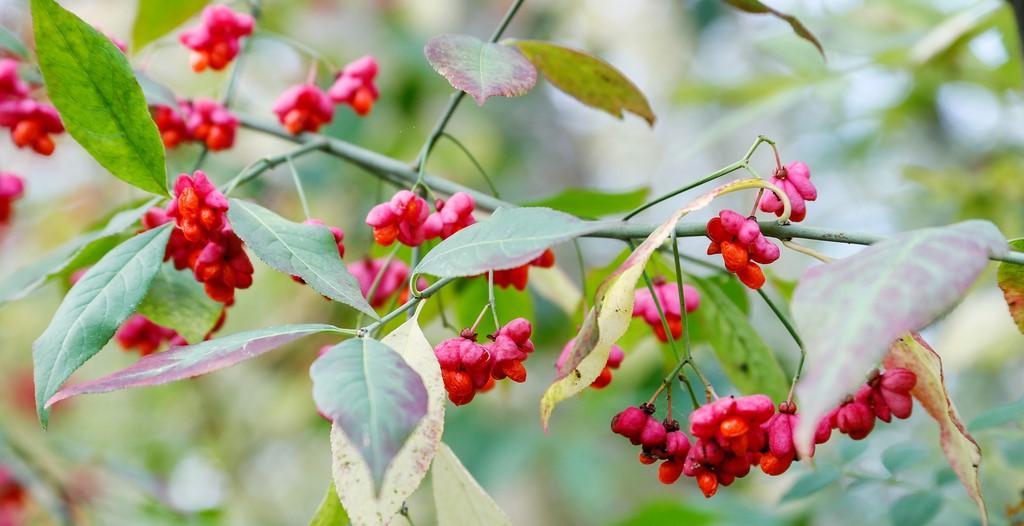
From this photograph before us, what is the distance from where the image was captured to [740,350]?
97cm

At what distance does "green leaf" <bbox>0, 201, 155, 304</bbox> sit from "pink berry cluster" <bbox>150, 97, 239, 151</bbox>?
108 mm

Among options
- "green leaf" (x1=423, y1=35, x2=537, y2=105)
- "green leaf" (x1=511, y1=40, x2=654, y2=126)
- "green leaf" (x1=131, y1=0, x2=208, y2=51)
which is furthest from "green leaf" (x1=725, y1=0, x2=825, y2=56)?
"green leaf" (x1=131, y1=0, x2=208, y2=51)

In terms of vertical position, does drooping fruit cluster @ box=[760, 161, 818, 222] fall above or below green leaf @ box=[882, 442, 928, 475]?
above

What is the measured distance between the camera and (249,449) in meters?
2.89

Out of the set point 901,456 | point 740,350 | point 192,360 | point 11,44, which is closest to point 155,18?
point 11,44

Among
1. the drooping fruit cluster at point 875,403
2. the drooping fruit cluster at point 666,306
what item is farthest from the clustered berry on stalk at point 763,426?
the drooping fruit cluster at point 666,306

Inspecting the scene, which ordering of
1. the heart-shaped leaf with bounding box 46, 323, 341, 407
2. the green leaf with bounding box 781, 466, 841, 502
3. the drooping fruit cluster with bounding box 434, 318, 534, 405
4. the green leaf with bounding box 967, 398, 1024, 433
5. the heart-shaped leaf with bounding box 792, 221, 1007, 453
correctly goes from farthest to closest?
the green leaf with bounding box 781, 466, 841, 502
the green leaf with bounding box 967, 398, 1024, 433
the drooping fruit cluster with bounding box 434, 318, 534, 405
the heart-shaped leaf with bounding box 46, 323, 341, 407
the heart-shaped leaf with bounding box 792, 221, 1007, 453

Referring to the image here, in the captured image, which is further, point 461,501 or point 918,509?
point 918,509

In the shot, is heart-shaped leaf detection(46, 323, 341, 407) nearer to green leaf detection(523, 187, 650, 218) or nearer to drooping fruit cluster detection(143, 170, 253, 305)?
drooping fruit cluster detection(143, 170, 253, 305)

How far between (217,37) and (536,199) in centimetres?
42

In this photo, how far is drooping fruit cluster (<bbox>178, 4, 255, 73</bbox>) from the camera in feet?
3.52

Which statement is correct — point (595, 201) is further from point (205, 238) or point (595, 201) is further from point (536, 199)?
point (205, 238)

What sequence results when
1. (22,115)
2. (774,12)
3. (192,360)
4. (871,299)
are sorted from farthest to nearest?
(22,115) < (774,12) < (192,360) < (871,299)

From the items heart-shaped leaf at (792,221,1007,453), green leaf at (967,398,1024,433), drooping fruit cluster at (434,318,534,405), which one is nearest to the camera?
heart-shaped leaf at (792,221,1007,453)
